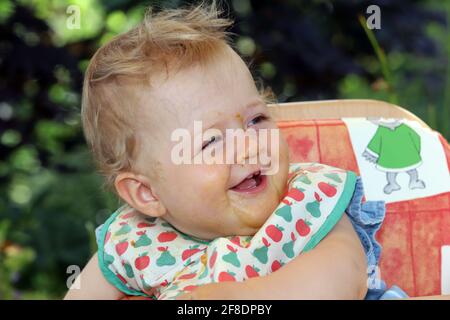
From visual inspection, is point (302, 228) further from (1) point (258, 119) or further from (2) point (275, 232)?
(1) point (258, 119)

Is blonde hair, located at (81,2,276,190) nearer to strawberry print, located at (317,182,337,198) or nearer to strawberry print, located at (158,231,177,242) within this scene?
strawberry print, located at (158,231,177,242)

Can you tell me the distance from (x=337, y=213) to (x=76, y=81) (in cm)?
170

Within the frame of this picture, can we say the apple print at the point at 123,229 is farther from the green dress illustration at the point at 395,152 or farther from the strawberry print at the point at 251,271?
the green dress illustration at the point at 395,152

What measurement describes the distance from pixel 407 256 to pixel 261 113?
470 millimetres

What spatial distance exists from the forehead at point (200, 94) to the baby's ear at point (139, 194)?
6.9 inches

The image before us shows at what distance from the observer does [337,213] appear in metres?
1.60

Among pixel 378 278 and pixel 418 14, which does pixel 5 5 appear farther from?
pixel 378 278

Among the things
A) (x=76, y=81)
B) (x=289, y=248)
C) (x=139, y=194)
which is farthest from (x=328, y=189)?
(x=76, y=81)

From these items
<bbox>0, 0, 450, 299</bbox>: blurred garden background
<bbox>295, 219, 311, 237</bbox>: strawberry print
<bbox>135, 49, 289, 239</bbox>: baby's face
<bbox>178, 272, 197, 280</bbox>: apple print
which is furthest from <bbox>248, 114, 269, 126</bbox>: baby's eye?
<bbox>0, 0, 450, 299</bbox>: blurred garden background

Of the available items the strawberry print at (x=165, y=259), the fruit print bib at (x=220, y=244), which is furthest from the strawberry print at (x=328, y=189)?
the strawberry print at (x=165, y=259)

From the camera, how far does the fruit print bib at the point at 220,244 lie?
1.53m

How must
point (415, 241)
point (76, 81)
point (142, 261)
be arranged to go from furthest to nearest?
point (76, 81), point (415, 241), point (142, 261)

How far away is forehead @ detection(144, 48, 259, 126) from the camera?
155 cm

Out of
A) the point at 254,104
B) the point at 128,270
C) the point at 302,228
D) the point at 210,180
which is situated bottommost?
the point at 128,270
